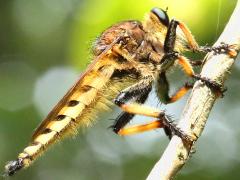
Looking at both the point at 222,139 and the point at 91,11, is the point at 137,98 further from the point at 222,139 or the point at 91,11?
the point at 222,139

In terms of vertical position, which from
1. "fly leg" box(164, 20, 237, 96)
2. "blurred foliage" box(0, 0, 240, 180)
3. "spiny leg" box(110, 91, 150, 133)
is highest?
"fly leg" box(164, 20, 237, 96)

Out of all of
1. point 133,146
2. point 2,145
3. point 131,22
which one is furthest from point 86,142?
point 131,22

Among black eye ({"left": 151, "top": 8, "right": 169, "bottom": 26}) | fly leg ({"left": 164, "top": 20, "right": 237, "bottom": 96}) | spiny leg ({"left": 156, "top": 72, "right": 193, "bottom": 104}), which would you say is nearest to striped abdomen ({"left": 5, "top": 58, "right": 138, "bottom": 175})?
spiny leg ({"left": 156, "top": 72, "right": 193, "bottom": 104})

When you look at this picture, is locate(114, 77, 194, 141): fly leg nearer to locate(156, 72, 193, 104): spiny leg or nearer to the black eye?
locate(156, 72, 193, 104): spiny leg

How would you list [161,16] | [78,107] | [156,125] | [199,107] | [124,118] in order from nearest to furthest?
[199,107], [156,125], [78,107], [124,118], [161,16]

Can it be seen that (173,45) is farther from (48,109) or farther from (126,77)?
(48,109)

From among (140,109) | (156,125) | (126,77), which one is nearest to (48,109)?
(126,77)

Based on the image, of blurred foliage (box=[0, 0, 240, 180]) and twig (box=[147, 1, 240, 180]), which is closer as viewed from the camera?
twig (box=[147, 1, 240, 180])
